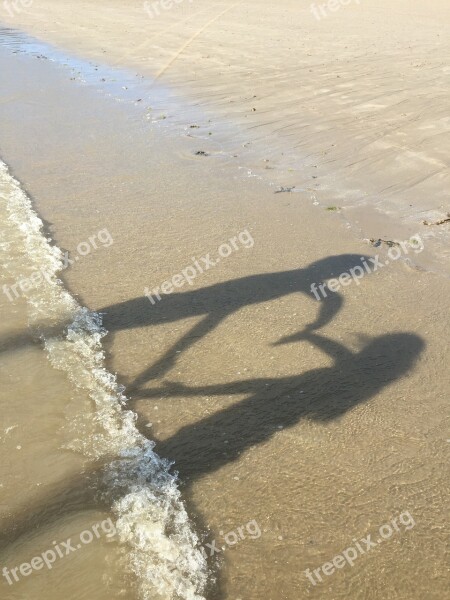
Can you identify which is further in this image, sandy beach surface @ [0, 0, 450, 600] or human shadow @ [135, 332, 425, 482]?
human shadow @ [135, 332, 425, 482]

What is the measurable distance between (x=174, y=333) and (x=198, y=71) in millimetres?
11295

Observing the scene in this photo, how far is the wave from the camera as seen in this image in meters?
3.21

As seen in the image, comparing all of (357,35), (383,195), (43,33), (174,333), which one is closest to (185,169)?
(383,195)

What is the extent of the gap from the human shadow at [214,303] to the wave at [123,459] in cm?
30

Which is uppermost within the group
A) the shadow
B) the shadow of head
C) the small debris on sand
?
the shadow of head

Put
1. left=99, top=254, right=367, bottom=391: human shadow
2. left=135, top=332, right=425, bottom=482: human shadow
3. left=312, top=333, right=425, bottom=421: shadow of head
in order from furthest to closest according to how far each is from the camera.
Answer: left=99, top=254, right=367, bottom=391: human shadow
left=312, top=333, right=425, bottom=421: shadow of head
left=135, top=332, right=425, bottom=482: human shadow

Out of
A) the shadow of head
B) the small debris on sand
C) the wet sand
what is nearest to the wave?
the shadow of head

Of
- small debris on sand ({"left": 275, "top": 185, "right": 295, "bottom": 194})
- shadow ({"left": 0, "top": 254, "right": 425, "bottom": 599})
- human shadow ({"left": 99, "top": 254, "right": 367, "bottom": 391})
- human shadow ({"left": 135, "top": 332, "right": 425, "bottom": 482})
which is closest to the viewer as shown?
shadow ({"left": 0, "top": 254, "right": 425, "bottom": 599})

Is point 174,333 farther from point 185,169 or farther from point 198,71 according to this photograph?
point 198,71

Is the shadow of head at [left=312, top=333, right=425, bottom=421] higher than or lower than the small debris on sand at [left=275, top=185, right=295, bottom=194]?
higher

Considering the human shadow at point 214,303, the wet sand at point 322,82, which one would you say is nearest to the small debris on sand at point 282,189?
the wet sand at point 322,82

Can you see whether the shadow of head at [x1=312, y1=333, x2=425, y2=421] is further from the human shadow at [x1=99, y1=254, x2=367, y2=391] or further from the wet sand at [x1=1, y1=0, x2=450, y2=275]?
the wet sand at [x1=1, y1=0, x2=450, y2=275]

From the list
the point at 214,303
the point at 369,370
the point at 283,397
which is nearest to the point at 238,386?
the point at 283,397

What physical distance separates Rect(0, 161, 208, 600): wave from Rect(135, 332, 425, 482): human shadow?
0.19 m
